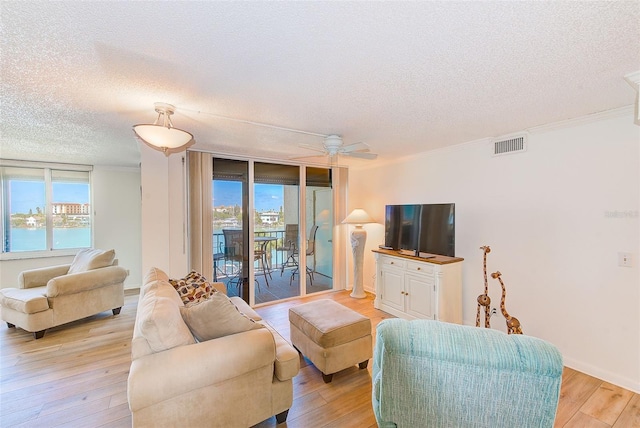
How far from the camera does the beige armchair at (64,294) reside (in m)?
3.04

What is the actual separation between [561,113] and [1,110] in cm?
493

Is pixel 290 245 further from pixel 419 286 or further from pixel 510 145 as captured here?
pixel 510 145

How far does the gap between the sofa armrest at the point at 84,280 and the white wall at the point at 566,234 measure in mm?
4719

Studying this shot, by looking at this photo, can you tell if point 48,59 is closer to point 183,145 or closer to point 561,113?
point 183,145

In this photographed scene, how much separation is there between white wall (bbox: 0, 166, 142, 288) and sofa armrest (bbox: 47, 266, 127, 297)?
61.2 inches

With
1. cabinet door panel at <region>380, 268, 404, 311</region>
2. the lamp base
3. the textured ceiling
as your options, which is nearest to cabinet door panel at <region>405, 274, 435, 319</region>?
cabinet door panel at <region>380, 268, 404, 311</region>

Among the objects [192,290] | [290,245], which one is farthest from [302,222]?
[192,290]

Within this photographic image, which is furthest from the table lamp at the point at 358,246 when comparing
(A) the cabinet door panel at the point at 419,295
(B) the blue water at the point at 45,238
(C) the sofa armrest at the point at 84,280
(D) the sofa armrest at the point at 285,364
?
(B) the blue water at the point at 45,238

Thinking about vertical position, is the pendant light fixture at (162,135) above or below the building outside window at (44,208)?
above

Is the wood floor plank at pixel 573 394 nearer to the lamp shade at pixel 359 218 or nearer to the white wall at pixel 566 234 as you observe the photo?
the white wall at pixel 566 234

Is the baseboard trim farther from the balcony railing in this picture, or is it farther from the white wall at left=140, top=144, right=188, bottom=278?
the white wall at left=140, top=144, right=188, bottom=278

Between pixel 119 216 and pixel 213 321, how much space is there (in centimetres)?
457

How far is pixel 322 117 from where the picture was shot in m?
2.50

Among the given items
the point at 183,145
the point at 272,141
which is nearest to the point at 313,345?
the point at 183,145
